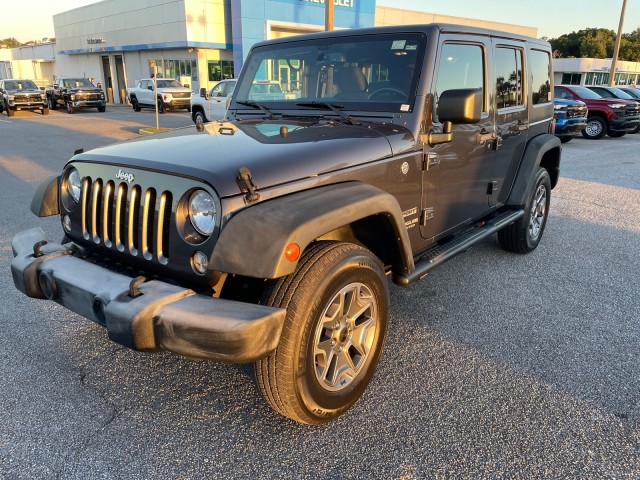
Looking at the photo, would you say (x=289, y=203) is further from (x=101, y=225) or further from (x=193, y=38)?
(x=193, y=38)

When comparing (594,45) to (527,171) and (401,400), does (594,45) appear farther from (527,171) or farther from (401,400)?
(401,400)

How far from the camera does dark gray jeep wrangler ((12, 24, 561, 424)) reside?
84.1 inches

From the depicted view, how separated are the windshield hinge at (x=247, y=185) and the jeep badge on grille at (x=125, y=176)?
2.18 feet

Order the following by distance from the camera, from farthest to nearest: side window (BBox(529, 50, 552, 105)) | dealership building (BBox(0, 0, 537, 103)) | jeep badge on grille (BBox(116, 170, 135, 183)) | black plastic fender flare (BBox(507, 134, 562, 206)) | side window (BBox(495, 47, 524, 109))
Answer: dealership building (BBox(0, 0, 537, 103)), side window (BBox(529, 50, 552, 105)), black plastic fender flare (BBox(507, 134, 562, 206)), side window (BBox(495, 47, 524, 109)), jeep badge on grille (BBox(116, 170, 135, 183))

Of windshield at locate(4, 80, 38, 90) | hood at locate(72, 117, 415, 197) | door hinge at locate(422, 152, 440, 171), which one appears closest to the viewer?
hood at locate(72, 117, 415, 197)

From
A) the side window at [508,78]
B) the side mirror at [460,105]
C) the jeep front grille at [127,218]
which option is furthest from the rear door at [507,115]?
the jeep front grille at [127,218]

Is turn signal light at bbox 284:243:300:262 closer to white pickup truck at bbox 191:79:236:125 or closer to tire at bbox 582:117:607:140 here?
white pickup truck at bbox 191:79:236:125

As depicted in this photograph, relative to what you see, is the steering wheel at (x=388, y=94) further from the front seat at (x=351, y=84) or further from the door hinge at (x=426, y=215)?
the door hinge at (x=426, y=215)

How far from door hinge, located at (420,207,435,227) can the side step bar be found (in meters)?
0.23

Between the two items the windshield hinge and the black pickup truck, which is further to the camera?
the black pickup truck

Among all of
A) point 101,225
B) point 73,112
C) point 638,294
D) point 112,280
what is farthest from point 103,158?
point 73,112

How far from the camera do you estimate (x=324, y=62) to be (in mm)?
3652

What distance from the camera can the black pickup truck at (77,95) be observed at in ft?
86.9

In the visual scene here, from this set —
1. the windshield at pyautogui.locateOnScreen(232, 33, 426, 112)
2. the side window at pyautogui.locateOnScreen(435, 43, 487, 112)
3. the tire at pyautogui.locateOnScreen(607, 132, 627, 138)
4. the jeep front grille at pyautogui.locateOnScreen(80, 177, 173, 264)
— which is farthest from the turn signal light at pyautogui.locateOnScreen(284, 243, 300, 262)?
the tire at pyautogui.locateOnScreen(607, 132, 627, 138)
